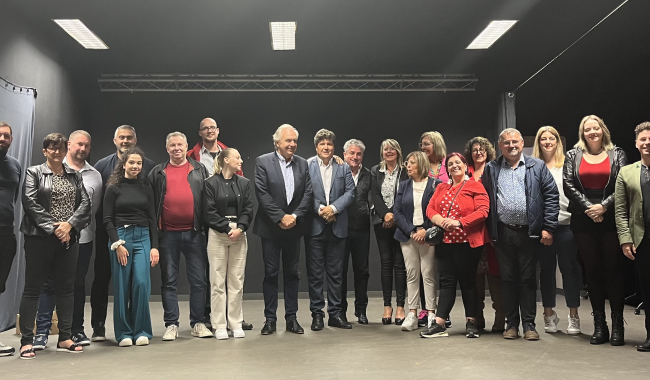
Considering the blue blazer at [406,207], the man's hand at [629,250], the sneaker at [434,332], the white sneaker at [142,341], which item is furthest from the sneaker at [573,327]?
the white sneaker at [142,341]

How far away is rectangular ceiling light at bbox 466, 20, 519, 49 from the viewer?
586 centimetres

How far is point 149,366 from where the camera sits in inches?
126

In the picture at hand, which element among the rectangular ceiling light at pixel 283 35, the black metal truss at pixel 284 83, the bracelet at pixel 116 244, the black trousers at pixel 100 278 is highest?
the rectangular ceiling light at pixel 283 35

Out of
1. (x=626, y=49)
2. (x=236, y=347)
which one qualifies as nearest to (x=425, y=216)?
(x=236, y=347)

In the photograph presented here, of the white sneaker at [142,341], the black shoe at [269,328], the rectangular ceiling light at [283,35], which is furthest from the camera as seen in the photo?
the rectangular ceiling light at [283,35]

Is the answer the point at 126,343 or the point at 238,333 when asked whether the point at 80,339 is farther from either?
the point at 238,333

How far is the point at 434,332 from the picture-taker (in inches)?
160

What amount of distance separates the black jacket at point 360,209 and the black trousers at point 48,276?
7.45ft

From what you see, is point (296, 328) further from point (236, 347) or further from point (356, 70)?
point (356, 70)

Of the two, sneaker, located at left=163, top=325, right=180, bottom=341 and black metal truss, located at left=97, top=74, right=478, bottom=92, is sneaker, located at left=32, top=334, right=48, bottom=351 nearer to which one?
sneaker, located at left=163, top=325, right=180, bottom=341

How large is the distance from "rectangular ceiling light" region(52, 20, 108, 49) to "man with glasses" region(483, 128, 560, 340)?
4744 millimetres

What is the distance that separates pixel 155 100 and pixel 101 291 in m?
4.45

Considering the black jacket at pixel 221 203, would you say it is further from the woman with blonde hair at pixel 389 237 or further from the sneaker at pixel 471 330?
the sneaker at pixel 471 330

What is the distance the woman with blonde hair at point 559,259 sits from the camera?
418 cm
